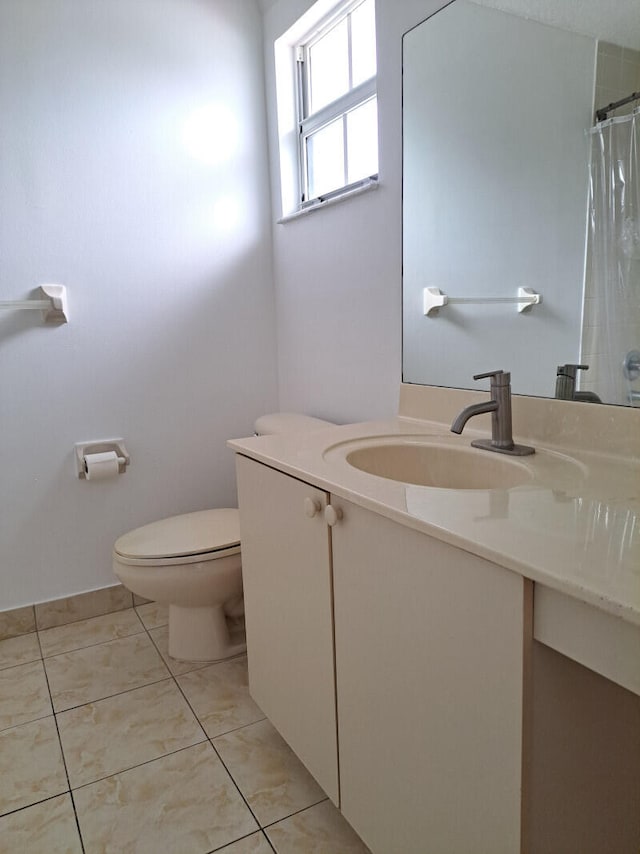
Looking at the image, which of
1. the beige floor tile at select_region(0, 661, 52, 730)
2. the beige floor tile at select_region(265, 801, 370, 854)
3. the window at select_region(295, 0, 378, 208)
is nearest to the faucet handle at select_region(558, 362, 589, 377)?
the window at select_region(295, 0, 378, 208)

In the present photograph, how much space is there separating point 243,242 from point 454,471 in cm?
143

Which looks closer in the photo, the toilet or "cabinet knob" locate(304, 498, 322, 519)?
"cabinet knob" locate(304, 498, 322, 519)

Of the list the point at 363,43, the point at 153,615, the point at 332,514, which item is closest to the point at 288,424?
the point at 153,615

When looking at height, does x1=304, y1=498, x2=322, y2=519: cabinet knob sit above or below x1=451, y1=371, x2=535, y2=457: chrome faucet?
below

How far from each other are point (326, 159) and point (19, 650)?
78.0 inches

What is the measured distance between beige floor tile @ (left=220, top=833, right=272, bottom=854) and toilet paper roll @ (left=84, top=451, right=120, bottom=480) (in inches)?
47.3

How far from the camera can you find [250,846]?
1205 millimetres

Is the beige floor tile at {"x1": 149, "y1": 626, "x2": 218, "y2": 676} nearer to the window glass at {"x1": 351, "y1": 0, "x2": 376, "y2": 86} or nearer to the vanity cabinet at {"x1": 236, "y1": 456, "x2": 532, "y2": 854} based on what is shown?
the vanity cabinet at {"x1": 236, "y1": 456, "x2": 532, "y2": 854}

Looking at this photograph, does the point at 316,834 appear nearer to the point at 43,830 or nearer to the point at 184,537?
the point at 43,830

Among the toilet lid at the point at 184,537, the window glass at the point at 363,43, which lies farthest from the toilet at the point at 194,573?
the window glass at the point at 363,43

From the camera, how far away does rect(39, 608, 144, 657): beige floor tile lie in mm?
2004

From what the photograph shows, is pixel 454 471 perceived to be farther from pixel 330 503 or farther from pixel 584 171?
pixel 584 171

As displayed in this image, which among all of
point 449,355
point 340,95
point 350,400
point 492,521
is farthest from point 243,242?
point 492,521

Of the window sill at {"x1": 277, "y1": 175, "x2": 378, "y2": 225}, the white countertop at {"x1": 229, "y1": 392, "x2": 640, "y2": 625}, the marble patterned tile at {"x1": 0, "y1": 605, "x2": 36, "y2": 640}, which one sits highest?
the window sill at {"x1": 277, "y1": 175, "x2": 378, "y2": 225}
